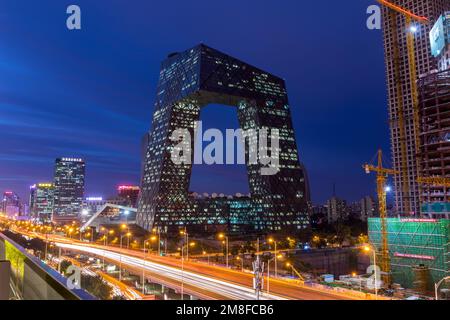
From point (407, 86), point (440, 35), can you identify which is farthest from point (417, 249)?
point (407, 86)

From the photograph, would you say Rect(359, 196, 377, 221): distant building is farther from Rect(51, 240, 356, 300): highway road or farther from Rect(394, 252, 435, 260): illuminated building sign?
Rect(51, 240, 356, 300): highway road

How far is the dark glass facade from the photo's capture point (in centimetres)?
10581

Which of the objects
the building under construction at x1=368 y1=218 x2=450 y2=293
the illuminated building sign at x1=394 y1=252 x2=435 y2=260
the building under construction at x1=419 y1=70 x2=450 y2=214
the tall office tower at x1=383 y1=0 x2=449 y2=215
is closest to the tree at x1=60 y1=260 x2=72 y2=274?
the building under construction at x1=368 y1=218 x2=450 y2=293

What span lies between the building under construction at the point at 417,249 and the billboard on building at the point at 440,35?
53764mm

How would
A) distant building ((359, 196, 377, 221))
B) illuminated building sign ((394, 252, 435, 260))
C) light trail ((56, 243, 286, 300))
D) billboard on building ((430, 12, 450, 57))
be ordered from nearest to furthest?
1. light trail ((56, 243, 286, 300))
2. illuminated building sign ((394, 252, 435, 260))
3. billboard on building ((430, 12, 450, 57))
4. distant building ((359, 196, 377, 221))

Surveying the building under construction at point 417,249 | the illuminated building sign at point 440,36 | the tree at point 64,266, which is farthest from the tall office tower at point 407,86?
the tree at point 64,266

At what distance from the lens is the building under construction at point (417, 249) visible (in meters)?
53.0

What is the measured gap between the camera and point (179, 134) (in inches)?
4412

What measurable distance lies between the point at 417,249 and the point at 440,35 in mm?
60154

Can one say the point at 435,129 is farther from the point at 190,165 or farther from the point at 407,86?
the point at 190,165

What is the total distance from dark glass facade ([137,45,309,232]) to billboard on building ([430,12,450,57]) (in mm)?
46212

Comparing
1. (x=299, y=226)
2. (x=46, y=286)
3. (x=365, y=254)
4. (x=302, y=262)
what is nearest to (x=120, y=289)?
(x=46, y=286)
